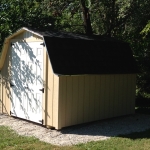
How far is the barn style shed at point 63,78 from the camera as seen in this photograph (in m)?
8.63

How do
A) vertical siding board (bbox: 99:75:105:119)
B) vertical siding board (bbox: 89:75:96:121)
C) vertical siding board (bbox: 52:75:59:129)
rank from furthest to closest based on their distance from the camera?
1. vertical siding board (bbox: 99:75:105:119)
2. vertical siding board (bbox: 89:75:96:121)
3. vertical siding board (bbox: 52:75:59:129)

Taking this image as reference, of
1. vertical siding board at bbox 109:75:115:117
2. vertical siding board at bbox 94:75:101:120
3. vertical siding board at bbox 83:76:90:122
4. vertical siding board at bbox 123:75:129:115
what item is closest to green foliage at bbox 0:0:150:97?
vertical siding board at bbox 123:75:129:115

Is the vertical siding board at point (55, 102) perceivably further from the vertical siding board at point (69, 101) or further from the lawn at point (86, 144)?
the lawn at point (86, 144)

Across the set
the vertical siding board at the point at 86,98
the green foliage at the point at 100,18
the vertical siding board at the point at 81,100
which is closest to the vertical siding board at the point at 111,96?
the vertical siding board at the point at 86,98

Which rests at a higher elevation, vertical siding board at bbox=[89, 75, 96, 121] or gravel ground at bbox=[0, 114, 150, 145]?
vertical siding board at bbox=[89, 75, 96, 121]

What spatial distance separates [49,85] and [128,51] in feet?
11.8

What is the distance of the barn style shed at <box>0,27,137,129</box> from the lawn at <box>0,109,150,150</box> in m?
1.20

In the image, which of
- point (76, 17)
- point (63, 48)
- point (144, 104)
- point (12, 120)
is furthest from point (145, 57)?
point (12, 120)

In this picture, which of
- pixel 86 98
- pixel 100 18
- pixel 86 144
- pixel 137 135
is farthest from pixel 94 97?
pixel 100 18

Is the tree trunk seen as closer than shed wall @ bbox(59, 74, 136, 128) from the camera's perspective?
No

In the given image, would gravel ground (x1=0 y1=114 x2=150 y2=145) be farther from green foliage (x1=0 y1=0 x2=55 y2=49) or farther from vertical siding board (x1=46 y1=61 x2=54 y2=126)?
green foliage (x1=0 y1=0 x2=55 y2=49)

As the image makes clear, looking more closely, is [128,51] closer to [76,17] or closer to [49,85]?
[49,85]

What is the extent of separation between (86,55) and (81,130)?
2196 millimetres

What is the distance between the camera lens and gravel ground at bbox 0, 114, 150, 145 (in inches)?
309
